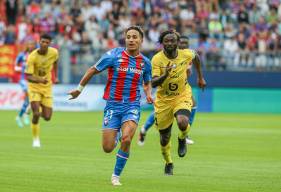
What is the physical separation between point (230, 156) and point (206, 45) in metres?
18.9

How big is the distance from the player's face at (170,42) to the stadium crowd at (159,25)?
70.3ft

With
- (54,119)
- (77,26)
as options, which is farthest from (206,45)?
(54,119)

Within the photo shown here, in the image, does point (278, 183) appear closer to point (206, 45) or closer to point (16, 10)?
point (206, 45)

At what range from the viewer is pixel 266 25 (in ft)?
126

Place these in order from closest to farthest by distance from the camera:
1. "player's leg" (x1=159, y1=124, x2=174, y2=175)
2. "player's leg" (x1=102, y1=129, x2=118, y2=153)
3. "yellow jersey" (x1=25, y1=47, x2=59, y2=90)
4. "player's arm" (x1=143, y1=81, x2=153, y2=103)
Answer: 1. "player's leg" (x1=102, y1=129, x2=118, y2=153)
2. "player's arm" (x1=143, y1=81, x2=153, y2=103)
3. "player's leg" (x1=159, y1=124, x2=174, y2=175)
4. "yellow jersey" (x1=25, y1=47, x2=59, y2=90)

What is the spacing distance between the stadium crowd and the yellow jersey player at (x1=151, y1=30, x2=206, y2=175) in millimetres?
20873

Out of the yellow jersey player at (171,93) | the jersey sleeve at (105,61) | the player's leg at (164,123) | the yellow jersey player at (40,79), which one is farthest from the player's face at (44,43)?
the jersey sleeve at (105,61)

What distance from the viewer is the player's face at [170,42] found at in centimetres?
1433

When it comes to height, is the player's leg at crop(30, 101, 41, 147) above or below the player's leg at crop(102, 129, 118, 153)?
below

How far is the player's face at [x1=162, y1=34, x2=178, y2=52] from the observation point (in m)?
14.3

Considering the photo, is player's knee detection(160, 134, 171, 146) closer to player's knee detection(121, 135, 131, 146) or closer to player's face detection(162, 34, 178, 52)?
player's face detection(162, 34, 178, 52)

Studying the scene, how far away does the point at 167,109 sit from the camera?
591 inches

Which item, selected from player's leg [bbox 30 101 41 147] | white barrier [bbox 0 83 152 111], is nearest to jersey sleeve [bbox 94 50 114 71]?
player's leg [bbox 30 101 41 147]

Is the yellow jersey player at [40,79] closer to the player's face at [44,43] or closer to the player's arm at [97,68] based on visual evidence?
the player's face at [44,43]
